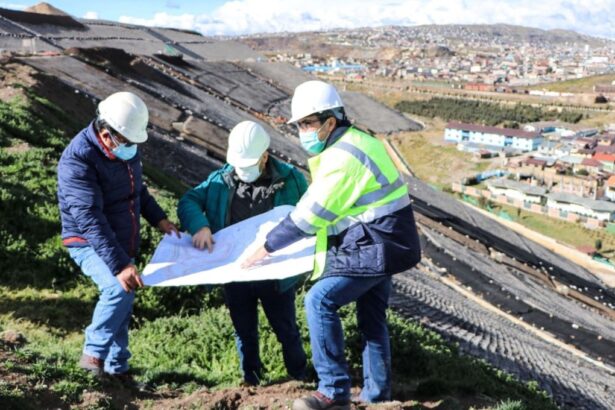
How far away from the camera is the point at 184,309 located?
6.50 meters

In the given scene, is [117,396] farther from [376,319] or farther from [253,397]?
[376,319]

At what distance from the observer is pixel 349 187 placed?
3277mm

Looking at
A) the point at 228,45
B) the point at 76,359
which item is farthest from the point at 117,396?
the point at 228,45

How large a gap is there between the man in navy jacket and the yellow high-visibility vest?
1.10 metres

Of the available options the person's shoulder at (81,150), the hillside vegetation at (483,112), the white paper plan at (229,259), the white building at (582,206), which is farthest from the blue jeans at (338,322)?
the hillside vegetation at (483,112)

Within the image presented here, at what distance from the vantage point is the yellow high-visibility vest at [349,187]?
3.26 metres

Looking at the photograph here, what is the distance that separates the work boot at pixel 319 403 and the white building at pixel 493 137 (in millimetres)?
59878

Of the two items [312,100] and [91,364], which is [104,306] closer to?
[91,364]

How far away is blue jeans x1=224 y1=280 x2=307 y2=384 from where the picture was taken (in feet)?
13.7

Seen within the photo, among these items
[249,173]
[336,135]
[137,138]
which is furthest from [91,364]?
[336,135]

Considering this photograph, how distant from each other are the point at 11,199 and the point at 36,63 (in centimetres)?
1973

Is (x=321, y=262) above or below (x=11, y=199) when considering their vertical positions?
above

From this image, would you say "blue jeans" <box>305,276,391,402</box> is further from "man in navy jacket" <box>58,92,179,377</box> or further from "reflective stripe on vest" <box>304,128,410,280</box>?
"man in navy jacket" <box>58,92,179,377</box>

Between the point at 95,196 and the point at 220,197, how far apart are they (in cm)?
89
